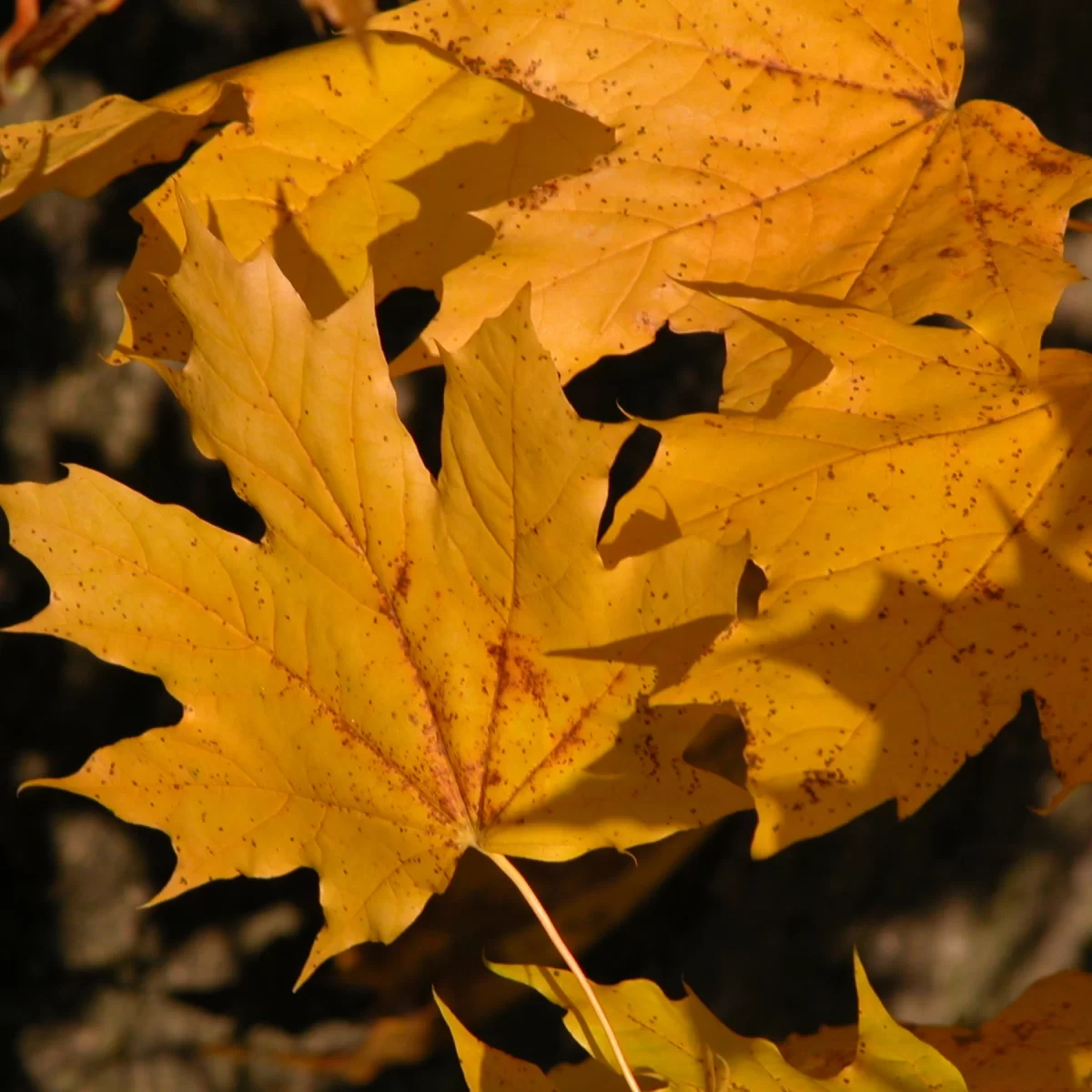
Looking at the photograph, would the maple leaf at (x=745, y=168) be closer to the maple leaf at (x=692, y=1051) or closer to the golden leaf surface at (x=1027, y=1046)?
the maple leaf at (x=692, y=1051)

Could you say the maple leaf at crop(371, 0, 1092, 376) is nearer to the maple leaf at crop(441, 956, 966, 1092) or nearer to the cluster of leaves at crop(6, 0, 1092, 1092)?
the cluster of leaves at crop(6, 0, 1092, 1092)

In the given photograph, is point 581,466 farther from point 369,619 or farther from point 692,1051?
point 692,1051

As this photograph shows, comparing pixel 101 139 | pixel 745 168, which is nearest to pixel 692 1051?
pixel 745 168

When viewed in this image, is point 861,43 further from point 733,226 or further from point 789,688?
point 789,688

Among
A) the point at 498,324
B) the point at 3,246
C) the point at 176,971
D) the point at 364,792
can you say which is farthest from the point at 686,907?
the point at 3,246

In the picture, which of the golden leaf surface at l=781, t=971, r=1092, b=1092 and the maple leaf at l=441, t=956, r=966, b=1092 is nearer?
the maple leaf at l=441, t=956, r=966, b=1092

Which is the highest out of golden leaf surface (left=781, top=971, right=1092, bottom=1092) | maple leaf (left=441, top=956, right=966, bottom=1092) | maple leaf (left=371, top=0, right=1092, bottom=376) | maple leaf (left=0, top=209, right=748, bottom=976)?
maple leaf (left=371, top=0, right=1092, bottom=376)

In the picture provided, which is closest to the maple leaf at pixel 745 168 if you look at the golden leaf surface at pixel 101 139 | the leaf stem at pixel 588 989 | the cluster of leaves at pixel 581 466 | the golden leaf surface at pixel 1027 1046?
the cluster of leaves at pixel 581 466

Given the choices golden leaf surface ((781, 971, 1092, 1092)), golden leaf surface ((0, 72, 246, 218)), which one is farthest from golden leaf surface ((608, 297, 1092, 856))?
golden leaf surface ((0, 72, 246, 218))

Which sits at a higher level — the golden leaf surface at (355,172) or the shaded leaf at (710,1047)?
the golden leaf surface at (355,172)
